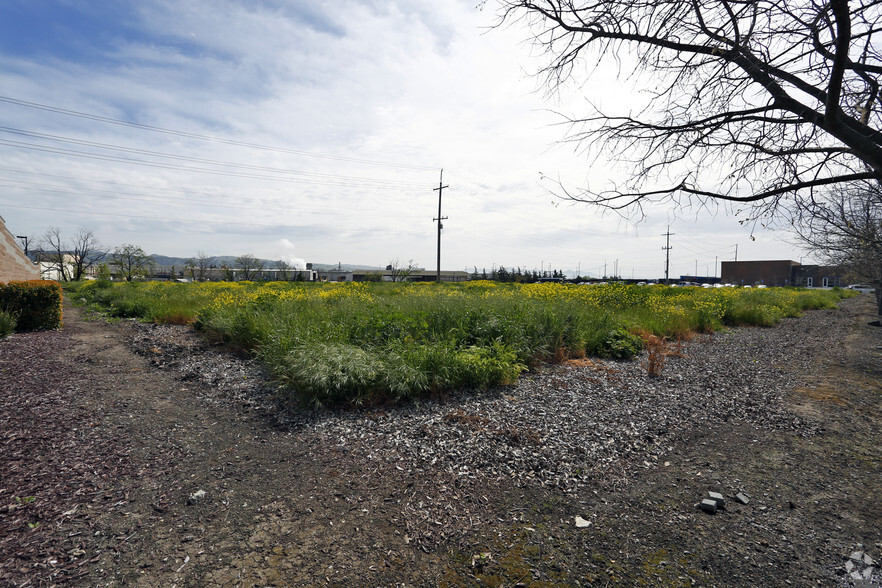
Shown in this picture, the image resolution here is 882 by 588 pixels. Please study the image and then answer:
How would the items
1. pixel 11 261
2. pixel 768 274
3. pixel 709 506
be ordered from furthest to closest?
pixel 768 274
pixel 11 261
pixel 709 506

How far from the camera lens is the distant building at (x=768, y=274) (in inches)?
2554

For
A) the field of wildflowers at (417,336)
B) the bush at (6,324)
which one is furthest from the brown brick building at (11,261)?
the field of wildflowers at (417,336)

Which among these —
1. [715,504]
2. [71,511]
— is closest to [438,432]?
[715,504]

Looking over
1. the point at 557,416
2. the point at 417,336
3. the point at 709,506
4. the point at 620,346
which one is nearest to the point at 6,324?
the point at 417,336

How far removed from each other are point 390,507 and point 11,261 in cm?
2622

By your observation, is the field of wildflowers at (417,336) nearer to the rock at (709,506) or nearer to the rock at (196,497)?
the rock at (196,497)

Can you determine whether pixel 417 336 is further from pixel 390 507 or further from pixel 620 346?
pixel 620 346

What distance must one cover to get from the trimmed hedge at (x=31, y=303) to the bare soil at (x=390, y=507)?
286 inches

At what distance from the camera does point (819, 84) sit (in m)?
2.39

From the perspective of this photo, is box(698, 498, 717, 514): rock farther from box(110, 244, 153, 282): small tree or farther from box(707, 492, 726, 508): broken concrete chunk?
box(110, 244, 153, 282): small tree

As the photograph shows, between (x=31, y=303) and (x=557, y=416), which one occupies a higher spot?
(x=31, y=303)

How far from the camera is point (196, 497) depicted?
294 cm

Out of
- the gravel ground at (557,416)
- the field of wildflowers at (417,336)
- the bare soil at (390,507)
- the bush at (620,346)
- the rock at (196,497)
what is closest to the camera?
the bare soil at (390,507)

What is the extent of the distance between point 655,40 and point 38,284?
1394 centimetres
